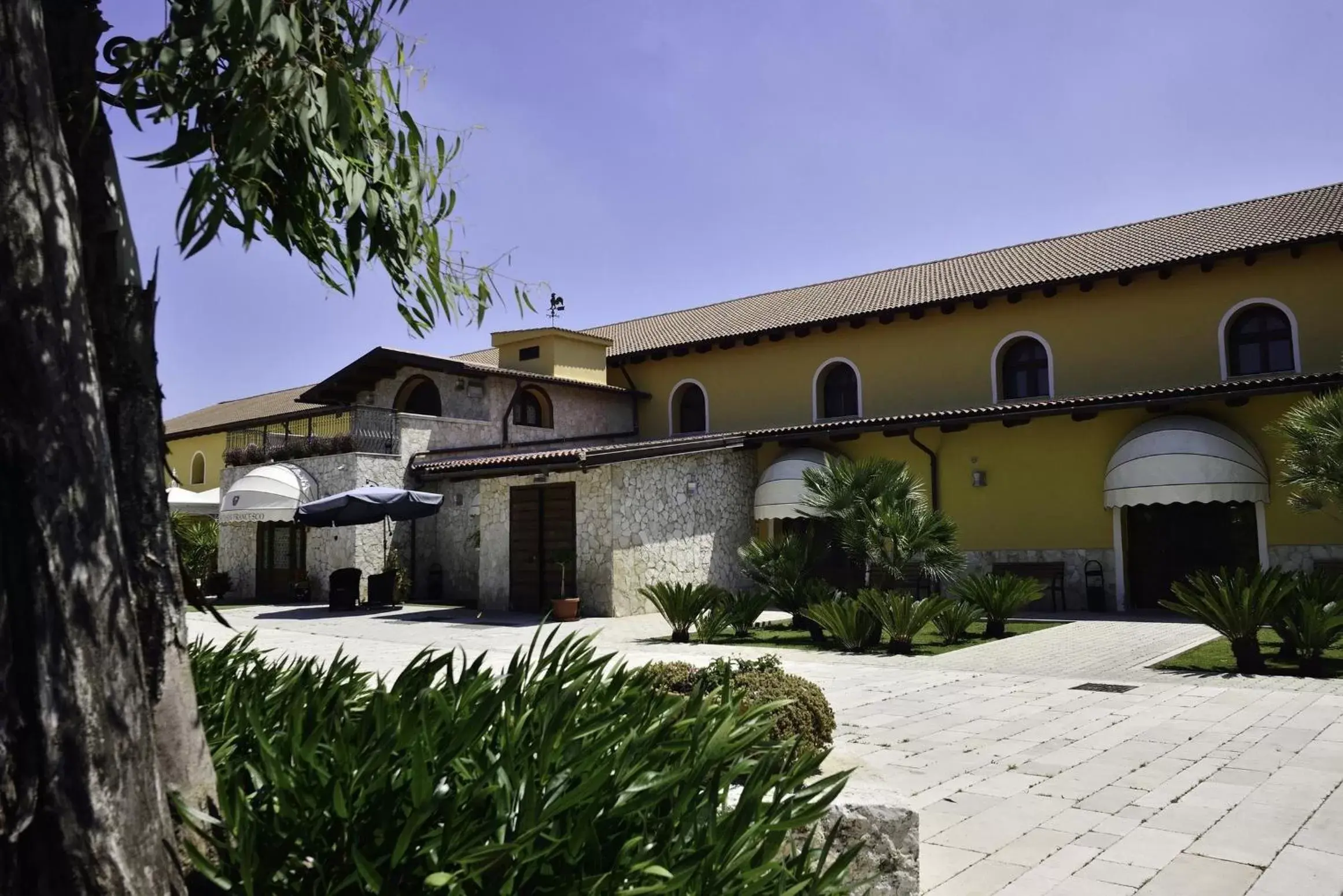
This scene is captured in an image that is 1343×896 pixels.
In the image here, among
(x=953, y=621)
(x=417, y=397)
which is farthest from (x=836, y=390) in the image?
(x=953, y=621)

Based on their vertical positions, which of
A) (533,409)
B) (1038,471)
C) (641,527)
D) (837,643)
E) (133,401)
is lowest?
(837,643)

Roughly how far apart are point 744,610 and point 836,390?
12.6 meters

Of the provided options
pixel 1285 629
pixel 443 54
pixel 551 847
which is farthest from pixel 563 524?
pixel 551 847

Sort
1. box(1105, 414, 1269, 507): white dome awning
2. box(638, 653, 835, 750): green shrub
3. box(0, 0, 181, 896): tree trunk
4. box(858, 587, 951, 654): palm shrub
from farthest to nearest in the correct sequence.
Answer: box(1105, 414, 1269, 507): white dome awning < box(858, 587, 951, 654): palm shrub < box(638, 653, 835, 750): green shrub < box(0, 0, 181, 896): tree trunk

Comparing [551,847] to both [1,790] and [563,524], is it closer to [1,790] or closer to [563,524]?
[1,790]

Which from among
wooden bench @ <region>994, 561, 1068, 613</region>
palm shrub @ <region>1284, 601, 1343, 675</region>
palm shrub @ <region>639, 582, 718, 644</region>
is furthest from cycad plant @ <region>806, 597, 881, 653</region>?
wooden bench @ <region>994, 561, 1068, 613</region>

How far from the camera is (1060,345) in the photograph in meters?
23.3

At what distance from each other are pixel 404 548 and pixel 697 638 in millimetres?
11507

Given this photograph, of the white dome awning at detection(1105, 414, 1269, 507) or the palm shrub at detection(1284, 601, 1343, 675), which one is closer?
the palm shrub at detection(1284, 601, 1343, 675)

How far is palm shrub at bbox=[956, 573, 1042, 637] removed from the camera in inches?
628

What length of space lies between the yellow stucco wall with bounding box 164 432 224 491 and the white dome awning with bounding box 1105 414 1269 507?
3174 cm

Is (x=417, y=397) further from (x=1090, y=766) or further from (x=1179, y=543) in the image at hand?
(x=1090, y=766)

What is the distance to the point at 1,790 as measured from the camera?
2.34 meters

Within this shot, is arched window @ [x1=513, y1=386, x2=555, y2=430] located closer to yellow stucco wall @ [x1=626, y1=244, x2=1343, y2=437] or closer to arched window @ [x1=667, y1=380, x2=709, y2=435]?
arched window @ [x1=667, y1=380, x2=709, y2=435]
